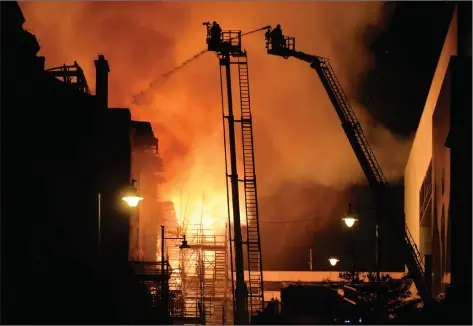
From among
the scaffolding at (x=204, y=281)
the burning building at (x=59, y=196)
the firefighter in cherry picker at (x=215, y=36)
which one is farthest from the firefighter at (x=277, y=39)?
the scaffolding at (x=204, y=281)

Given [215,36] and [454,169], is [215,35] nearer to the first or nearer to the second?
[215,36]

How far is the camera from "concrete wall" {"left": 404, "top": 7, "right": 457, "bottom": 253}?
25.4 metres

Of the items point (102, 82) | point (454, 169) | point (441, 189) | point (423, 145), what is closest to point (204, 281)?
point (423, 145)

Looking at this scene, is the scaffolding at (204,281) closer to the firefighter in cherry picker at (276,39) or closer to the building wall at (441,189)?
the firefighter in cherry picker at (276,39)

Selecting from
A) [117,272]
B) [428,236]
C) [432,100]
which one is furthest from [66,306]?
[428,236]

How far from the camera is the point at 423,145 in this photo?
111 ft

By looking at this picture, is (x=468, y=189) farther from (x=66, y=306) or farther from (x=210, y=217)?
(x=210, y=217)

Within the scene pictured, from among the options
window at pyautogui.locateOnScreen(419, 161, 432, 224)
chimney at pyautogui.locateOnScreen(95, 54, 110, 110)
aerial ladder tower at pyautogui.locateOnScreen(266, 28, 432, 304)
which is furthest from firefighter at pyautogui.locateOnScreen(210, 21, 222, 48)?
window at pyautogui.locateOnScreen(419, 161, 432, 224)

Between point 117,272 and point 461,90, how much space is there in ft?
46.5

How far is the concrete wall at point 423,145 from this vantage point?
2536 centimetres

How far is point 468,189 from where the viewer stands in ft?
69.3

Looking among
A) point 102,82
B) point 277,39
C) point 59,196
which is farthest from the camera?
point 277,39

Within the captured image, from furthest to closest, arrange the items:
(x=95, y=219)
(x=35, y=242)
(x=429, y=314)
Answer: (x=95, y=219)
(x=35, y=242)
(x=429, y=314)

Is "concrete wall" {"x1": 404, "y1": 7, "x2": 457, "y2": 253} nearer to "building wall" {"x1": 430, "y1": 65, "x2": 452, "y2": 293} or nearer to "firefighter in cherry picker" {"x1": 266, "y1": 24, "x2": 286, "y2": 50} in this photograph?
"building wall" {"x1": 430, "y1": 65, "x2": 452, "y2": 293}
